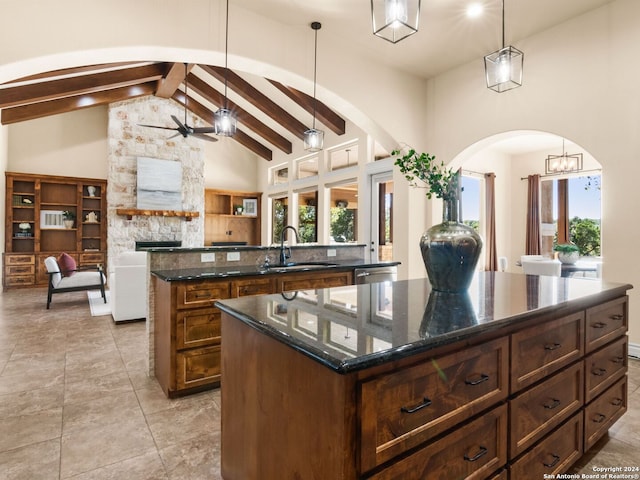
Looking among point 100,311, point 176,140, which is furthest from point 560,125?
point 176,140

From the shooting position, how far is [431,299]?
1608 mm

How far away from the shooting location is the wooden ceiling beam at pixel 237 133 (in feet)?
30.0

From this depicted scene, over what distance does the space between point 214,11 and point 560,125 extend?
3.84m

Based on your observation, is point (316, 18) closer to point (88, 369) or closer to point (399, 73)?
point (399, 73)

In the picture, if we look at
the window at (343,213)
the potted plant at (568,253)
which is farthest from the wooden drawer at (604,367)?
the window at (343,213)

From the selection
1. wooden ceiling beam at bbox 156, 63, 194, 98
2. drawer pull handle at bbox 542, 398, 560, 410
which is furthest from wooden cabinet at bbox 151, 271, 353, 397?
wooden ceiling beam at bbox 156, 63, 194, 98

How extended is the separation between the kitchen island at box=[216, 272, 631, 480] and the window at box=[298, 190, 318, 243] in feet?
24.2

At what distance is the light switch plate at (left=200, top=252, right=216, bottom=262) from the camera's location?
3182mm

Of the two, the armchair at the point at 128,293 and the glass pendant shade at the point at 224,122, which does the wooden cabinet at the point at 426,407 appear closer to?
the glass pendant shade at the point at 224,122

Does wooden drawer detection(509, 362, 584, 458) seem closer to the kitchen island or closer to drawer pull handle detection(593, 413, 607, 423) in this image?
the kitchen island

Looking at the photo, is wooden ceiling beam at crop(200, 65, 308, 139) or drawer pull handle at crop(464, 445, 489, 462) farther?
wooden ceiling beam at crop(200, 65, 308, 139)

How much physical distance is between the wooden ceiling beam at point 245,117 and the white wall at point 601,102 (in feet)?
19.4

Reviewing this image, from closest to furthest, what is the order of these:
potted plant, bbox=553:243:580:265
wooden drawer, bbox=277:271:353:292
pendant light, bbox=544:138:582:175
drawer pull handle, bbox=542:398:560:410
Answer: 1. drawer pull handle, bbox=542:398:560:410
2. wooden drawer, bbox=277:271:353:292
3. potted plant, bbox=553:243:580:265
4. pendant light, bbox=544:138:582:175

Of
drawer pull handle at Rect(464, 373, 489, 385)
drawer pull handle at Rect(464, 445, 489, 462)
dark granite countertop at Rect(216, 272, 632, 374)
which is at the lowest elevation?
drawer pull handle at Rect(464, 445, 489, 462)
